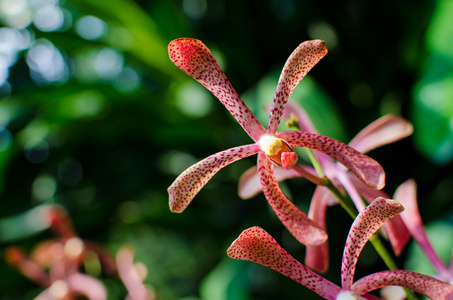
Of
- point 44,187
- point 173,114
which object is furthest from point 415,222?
point 44,187

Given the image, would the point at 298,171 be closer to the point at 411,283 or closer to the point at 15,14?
the point at 411,283

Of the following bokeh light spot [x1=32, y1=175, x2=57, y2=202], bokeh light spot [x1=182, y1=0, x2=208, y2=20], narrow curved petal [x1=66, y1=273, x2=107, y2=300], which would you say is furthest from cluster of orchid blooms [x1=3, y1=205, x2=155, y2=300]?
bokeh light spot [x1=182, y1=0, x2=208, y2=20]

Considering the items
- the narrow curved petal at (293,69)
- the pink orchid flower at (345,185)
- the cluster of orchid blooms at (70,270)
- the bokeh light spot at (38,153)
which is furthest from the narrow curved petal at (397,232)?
the bokeh light spot at (38,153)

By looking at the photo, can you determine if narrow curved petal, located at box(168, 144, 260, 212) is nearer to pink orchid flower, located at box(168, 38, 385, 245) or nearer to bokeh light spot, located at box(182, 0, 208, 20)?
pink orchid flower, located at box(168, 38, 385, 245)

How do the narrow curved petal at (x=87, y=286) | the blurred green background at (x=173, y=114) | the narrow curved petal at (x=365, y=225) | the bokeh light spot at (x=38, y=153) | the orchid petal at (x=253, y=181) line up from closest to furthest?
1. the narrow curved petal at (x=365, y=225)
2. the orchid petal at (x=253, y=181)
3. the narrow curved petal at (x=87, y=286)
4. the blurred green background at (x=173, y=114)
5. the bokeh light spot at (x=38, y=153)

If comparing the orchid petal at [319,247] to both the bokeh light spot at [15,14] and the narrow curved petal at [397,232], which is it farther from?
the bokeh light spot at [15,14]

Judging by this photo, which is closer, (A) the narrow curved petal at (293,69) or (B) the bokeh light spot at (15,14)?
(A) the narrow curved petal at (293,69)

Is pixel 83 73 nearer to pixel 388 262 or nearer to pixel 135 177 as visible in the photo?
pixel 135 177
